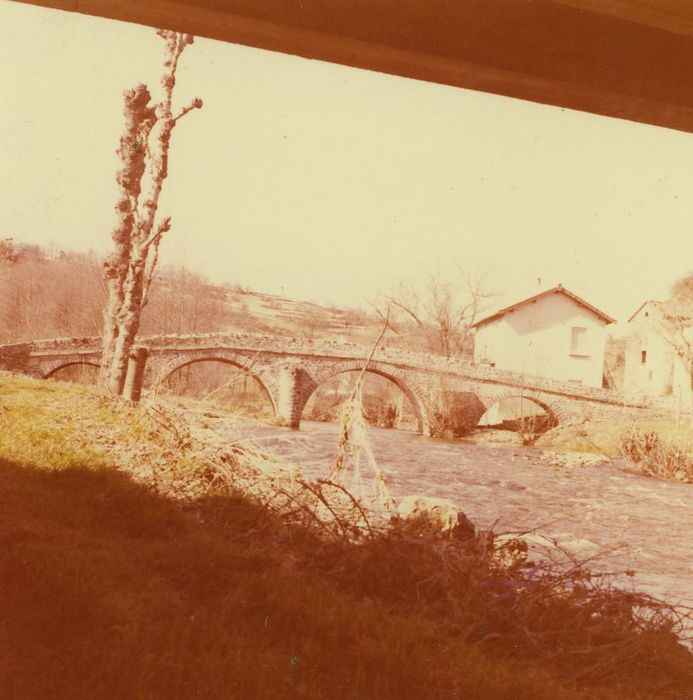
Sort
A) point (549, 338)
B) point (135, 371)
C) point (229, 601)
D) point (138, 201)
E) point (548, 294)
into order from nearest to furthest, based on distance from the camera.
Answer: point (229, 601), point (138, 201), point (135, 371), point (548, 294), point (549, 338)

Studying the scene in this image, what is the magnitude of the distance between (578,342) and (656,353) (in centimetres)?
43

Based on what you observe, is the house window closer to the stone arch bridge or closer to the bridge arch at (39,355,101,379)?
the stone arch bridge

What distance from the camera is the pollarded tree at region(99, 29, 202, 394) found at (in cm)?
267

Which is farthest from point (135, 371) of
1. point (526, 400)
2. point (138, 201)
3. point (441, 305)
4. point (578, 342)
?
point (578, 342)

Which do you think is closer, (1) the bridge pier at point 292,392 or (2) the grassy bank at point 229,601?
(2) the grassy bank at point 229,601

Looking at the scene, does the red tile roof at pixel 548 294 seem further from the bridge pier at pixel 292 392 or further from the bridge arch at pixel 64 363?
the bridge arch at pixel 64 363

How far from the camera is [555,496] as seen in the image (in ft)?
10.1

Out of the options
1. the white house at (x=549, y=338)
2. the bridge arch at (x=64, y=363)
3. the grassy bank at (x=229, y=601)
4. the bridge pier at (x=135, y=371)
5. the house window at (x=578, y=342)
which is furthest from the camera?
the house window at (x=578, y=342)

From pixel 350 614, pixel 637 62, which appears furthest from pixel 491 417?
pixel 637 62

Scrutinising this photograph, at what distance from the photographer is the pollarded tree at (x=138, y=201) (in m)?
2.67

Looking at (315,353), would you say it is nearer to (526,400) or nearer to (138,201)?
(138,201)

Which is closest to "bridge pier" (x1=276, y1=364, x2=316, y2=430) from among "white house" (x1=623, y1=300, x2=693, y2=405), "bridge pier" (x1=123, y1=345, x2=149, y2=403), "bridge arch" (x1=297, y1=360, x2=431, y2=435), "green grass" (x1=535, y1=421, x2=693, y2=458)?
"bridge arch" (x1=297, y1=360, x2=431, y2=435)

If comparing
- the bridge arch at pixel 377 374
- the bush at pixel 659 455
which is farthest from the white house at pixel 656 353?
the bridge arch at pixel 377 374

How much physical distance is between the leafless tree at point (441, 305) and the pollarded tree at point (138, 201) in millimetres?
1105
